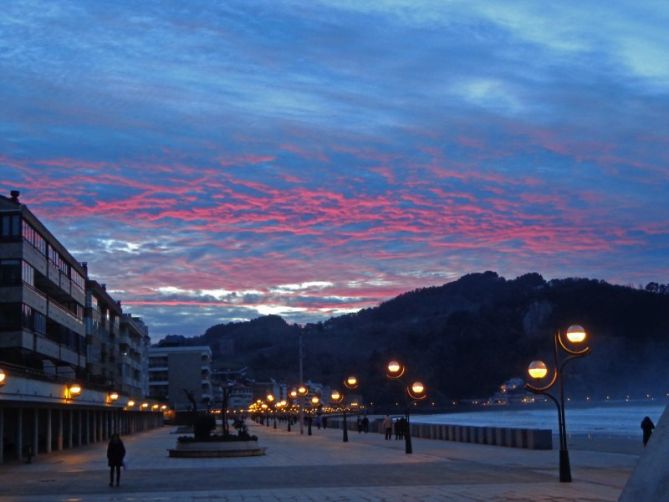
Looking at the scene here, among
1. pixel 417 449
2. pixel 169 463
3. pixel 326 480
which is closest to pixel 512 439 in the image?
pixel 417 449

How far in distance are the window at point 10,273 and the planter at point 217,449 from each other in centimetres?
1525

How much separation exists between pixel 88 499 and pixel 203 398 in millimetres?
154235

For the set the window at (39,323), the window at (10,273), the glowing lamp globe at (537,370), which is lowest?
the glowing lamp globe at (537,370)

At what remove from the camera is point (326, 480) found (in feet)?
93.5

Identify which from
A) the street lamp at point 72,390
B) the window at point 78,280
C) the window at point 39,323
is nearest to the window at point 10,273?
the window at point 39,323

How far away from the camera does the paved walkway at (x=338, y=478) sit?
77.2 ft

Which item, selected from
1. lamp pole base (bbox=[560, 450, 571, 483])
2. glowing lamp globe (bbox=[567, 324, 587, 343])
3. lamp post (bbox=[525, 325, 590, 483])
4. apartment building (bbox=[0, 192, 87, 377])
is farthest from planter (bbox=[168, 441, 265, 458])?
glowing lamp globe (bbox=[567, 324, 587, 343])

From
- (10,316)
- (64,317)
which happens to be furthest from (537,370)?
(64,317)

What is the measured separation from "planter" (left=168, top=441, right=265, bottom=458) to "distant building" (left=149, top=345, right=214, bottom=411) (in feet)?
447

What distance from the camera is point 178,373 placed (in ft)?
597

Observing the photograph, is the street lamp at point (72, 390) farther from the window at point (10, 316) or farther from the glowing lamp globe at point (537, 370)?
the glowing lamp globe at point (537, 370)

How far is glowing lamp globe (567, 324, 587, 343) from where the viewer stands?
25047 mm

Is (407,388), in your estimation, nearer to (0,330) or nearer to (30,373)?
(30,373)

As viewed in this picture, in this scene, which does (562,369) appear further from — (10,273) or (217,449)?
(10,273)
